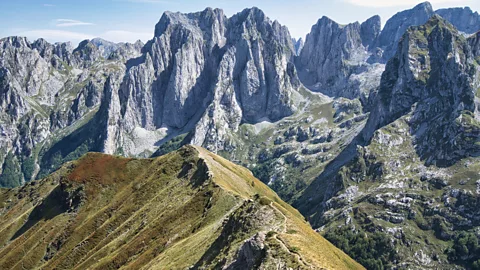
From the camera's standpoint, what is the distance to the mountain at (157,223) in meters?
74.7

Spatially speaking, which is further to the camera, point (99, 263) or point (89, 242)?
point (89, 242)

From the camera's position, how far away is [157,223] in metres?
133

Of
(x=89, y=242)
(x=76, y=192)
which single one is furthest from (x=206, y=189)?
(x=76, y=192)

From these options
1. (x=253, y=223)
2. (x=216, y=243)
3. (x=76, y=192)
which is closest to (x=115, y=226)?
(x=76, y=192)

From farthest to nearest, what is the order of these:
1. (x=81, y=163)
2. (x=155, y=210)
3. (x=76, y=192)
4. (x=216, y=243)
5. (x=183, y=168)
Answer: (x=81, y=163), (x=76, y=192), (x=183, y=168), (x=155, y=210), (x=216, y=243)

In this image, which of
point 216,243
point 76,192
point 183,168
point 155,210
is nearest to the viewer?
point 216,243

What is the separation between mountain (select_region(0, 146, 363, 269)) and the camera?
245ft

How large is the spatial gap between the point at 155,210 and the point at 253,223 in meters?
73.9

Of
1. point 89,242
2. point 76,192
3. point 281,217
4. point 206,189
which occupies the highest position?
point 281,217

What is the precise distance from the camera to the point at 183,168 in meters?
162

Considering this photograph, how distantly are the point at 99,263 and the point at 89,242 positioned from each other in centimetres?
2185

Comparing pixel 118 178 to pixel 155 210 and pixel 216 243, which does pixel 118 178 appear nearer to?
pixel 155 210

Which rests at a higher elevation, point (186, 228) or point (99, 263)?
point (186, 228)

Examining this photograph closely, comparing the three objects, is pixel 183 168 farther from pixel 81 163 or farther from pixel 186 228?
pixel 81 163
